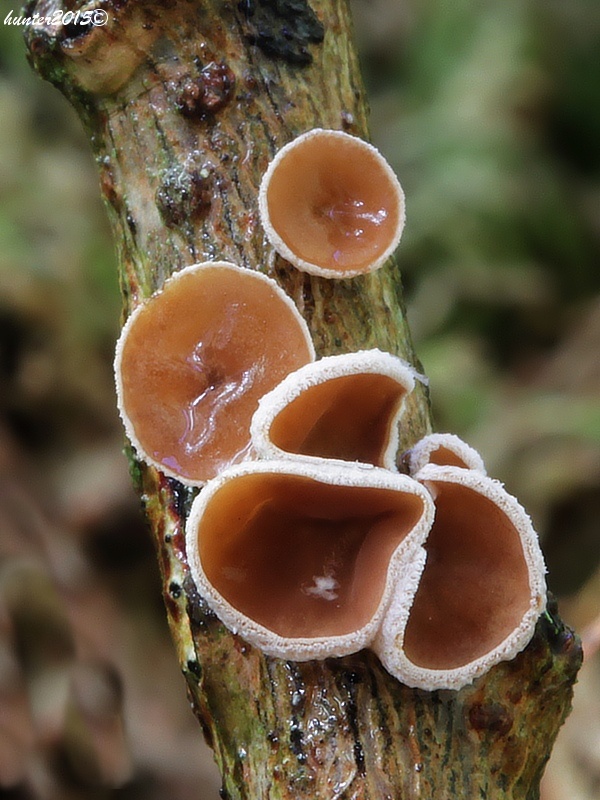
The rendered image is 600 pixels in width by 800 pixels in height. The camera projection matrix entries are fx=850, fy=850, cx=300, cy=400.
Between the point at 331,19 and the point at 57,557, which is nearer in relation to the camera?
the point at 331,19

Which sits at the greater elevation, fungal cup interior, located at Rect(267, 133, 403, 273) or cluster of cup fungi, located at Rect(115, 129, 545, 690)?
fungal cup interior, located at Rect(267, 133, 403, 273)

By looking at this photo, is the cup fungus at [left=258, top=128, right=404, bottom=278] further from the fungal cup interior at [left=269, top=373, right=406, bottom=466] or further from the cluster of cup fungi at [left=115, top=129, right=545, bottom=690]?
the fungal cup interior at [left=269, top=373, right=406, bottom=466]

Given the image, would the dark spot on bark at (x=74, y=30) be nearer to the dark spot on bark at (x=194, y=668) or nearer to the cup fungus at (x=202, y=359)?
the cup fungus at (x=202, y=359)

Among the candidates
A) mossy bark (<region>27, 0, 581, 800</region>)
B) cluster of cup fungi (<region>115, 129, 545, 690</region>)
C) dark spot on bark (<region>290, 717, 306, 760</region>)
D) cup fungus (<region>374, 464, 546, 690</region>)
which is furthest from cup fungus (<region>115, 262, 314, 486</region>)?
dark spot on bark (<region>290, 717, 306, 760</region>)

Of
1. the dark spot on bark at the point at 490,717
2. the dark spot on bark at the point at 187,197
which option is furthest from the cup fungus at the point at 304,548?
the dark spot on bark at the point at 187,197

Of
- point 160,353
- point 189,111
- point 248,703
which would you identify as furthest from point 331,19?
point 248,703

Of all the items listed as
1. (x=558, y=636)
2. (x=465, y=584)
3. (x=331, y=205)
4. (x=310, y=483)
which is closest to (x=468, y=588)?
(x=465, y=584)

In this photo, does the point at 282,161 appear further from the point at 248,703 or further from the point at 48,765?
the point at 48,765
